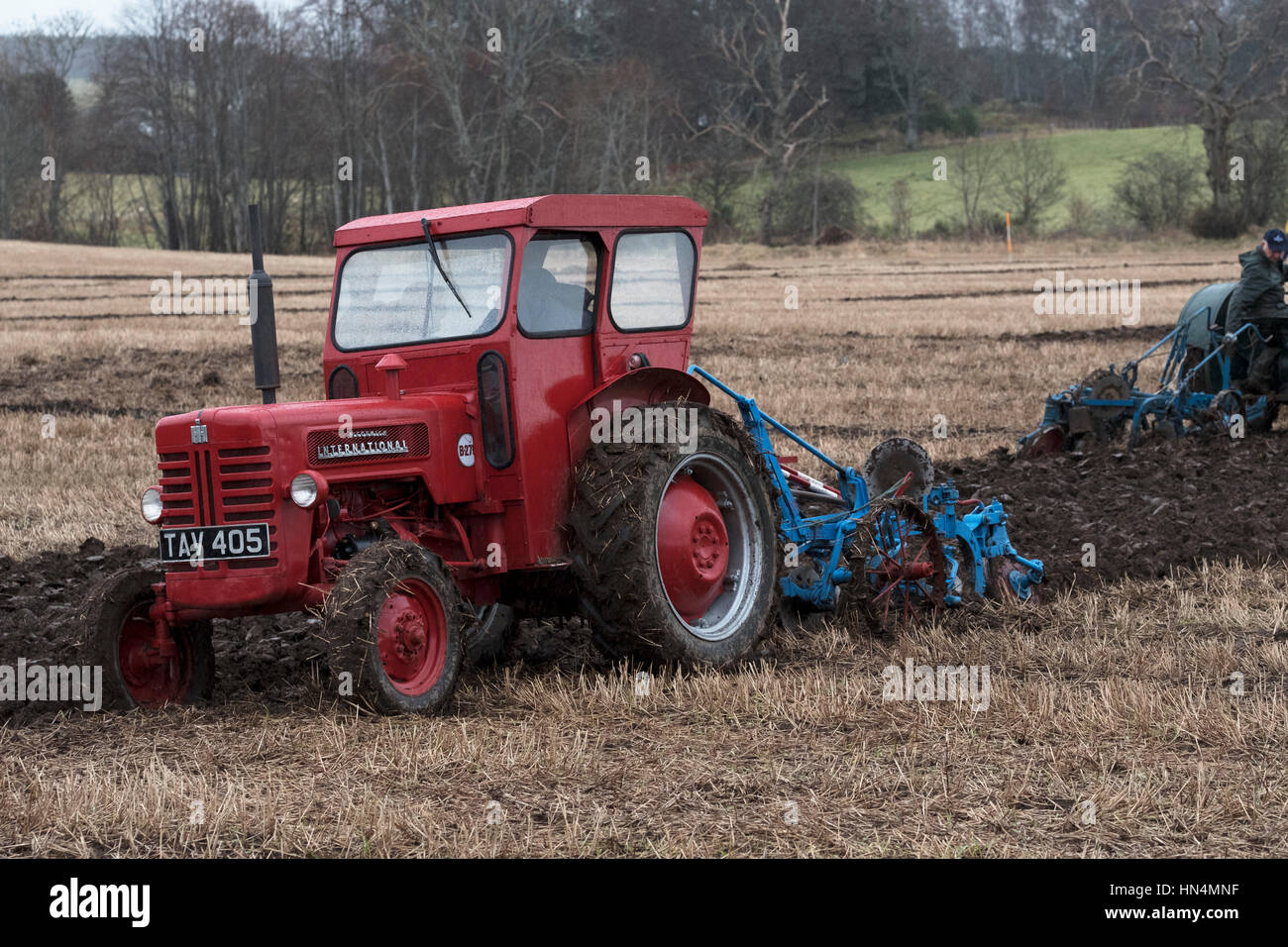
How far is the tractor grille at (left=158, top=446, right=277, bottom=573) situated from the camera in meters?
6.06

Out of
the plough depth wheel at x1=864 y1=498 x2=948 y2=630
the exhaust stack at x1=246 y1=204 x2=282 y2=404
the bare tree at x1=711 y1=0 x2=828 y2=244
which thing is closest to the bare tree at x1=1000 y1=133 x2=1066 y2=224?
the bare tree at x1=711 y1=0 x2=828 y2=244

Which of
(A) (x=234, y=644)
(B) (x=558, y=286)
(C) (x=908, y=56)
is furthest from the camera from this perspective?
(C) (x=908, y=56)

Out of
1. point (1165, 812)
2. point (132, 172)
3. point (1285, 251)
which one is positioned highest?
point (132, 172)

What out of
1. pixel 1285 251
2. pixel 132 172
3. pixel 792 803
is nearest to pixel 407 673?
pixel 792 803

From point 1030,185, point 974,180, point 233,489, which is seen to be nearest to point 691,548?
point 233,489

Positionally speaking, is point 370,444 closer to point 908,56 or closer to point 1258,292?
point 1258,292

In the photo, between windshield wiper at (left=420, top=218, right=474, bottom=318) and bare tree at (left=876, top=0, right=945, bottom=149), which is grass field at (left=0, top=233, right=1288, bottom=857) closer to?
windshield wiper at (left=420, top=218, right=474, bottom=318)

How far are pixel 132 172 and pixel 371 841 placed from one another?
59.9m

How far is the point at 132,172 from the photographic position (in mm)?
59875

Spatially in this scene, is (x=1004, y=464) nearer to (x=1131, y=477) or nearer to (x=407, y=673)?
(x=1131, y=477)

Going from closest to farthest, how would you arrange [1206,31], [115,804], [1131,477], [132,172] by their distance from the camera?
1. [115,804]
2. [1131,477]
3. [1206,31]
4. [132,172]

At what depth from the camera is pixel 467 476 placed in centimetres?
664

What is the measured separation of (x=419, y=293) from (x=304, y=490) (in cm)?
132

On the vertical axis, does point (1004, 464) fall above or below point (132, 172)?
below
